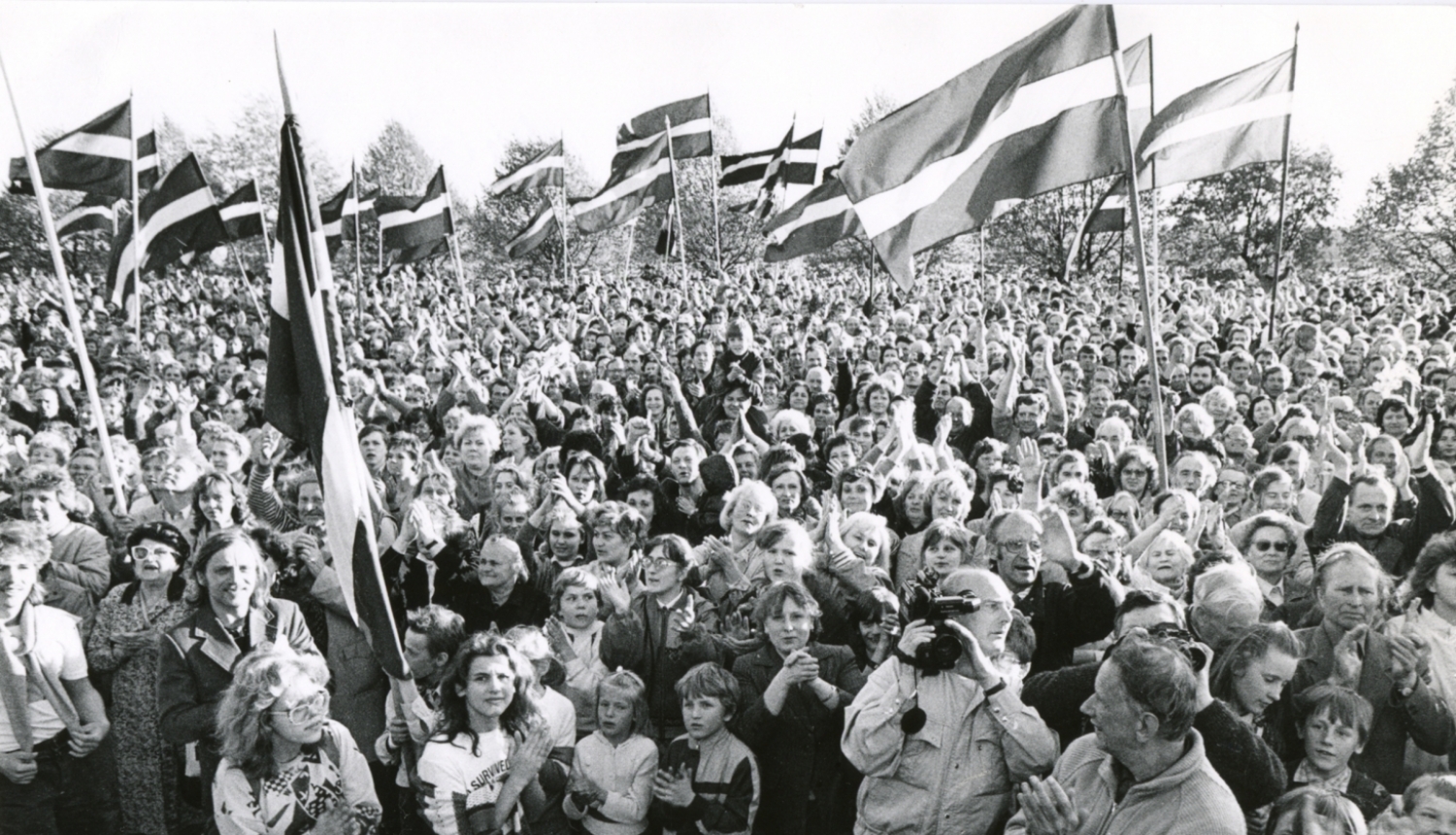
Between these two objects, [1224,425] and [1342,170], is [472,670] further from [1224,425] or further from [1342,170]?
[1342,170]

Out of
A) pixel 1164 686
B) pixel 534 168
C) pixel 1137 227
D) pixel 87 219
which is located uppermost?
pixel 534 168

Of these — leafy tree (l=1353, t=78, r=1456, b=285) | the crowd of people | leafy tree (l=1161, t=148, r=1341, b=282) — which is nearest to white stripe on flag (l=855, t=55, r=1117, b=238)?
the crowd of people

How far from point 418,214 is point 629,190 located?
295cm

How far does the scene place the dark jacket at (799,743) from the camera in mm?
3715

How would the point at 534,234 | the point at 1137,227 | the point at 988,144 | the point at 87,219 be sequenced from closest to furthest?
the point at 1137,227 → the point at 988,144 → the point at 87,219 → the point at 534,234

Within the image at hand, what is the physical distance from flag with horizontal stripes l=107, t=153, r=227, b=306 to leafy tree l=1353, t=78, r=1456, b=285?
26.2 meters

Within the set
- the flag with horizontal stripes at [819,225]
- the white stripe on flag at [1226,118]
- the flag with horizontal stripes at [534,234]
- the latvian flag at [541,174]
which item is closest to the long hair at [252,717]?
the flag with horizontal stripes at [819,225]

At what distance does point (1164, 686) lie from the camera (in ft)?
8.41

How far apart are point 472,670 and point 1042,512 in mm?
2451

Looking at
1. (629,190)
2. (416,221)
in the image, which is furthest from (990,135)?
(416,221)

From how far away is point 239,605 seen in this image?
383cm

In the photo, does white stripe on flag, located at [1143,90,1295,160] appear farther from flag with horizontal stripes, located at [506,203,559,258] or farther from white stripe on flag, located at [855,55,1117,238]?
flag with horizontal stripes, located at [506,203,559,258]

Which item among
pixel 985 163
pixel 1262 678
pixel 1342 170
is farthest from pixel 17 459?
pixel 1342 170

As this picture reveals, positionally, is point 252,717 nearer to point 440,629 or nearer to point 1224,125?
point 440,629
